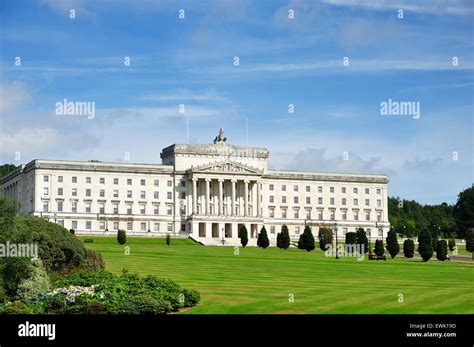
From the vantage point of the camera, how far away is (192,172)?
14300 centimetres

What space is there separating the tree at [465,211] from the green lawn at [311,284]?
79569 mm

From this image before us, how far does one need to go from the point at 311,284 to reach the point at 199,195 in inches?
3778

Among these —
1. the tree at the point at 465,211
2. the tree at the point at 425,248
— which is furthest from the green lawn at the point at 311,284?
the tree at the point at 465,211

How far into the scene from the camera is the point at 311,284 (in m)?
50.3

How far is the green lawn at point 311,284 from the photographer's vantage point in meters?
39.7

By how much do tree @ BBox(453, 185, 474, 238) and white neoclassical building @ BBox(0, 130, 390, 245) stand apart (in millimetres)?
12179

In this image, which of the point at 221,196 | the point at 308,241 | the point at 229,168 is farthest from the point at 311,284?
the point at 229,168

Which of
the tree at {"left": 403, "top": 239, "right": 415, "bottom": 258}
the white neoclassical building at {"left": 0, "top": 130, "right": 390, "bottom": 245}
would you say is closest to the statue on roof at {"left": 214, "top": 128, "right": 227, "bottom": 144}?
the white neoclassical building at {"left": 0, "top": 130, "right": 390, "bottom": 245}

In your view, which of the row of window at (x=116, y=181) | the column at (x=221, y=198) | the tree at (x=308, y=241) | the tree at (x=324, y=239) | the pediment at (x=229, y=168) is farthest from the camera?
the column at (x=221, y=198)

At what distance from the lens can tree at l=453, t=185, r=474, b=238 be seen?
150 meters

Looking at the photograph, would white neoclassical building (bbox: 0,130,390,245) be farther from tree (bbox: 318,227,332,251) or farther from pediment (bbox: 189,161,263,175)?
tree (bbox: 318,227,332,251)

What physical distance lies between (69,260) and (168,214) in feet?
309

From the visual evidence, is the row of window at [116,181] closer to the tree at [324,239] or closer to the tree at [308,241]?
the tree at [324,239]

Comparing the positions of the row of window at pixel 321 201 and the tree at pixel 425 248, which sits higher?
the row of window at pixel 321 201
